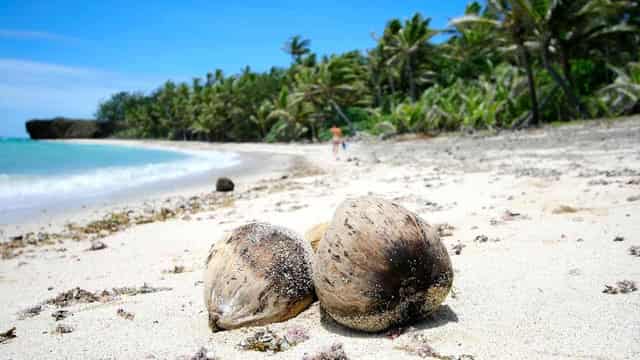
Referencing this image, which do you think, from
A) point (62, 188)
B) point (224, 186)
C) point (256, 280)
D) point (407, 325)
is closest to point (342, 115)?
point (62, 188)

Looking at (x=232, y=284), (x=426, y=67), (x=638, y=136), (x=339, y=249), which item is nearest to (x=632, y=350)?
(x=339, y=249)

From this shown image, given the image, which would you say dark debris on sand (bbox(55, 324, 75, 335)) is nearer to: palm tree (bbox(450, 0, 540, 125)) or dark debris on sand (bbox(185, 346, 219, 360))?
dark debris on sand (bbox(185, 346, 219, 360))

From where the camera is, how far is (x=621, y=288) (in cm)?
375

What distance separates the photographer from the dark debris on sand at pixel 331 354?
2959mm

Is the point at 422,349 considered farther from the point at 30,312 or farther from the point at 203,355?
the point at 30,312

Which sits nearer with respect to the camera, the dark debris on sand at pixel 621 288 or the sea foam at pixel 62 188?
the dark debris on sand at pixel 621 288

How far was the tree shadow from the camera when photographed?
331 centimetres

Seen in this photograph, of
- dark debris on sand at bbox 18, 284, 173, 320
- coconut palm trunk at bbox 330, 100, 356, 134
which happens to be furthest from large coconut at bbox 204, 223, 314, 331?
coconut palm trunk at bbox 330, 100, 356, 134

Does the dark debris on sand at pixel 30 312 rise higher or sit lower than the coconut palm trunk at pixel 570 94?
lower

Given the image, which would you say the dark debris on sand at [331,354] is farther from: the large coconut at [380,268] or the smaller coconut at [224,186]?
the smaller coconut at [224,186]

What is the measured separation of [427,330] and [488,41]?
32.2 m

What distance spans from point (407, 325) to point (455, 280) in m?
1.17

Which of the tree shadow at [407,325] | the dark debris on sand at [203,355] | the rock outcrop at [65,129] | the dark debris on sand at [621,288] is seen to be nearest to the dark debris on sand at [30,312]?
the dark debris on sand at [203,355]

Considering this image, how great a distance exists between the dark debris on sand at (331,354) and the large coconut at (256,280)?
59cm
